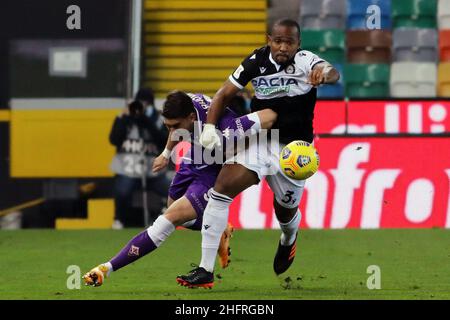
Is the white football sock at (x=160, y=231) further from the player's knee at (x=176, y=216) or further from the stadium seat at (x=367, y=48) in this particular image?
the stadium seat at (x=367, y=48)

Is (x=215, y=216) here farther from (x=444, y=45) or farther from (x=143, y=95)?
(x=444, y=45)

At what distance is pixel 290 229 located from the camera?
32.8 ft

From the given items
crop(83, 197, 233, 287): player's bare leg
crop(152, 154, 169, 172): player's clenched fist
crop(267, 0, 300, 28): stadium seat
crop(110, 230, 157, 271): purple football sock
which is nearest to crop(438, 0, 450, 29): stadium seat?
crop(267, 0, 300, 28): stadium seat

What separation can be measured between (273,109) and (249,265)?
2.24m

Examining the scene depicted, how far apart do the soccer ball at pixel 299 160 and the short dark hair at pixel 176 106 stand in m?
0.75

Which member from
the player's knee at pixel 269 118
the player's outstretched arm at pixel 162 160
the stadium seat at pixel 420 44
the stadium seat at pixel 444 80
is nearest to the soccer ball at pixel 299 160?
the player's knee at pixel 269 118

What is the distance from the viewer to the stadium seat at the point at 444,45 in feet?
57.2

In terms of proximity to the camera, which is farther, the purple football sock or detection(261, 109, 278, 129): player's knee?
detection(261, 109, 278, 129): player's knee

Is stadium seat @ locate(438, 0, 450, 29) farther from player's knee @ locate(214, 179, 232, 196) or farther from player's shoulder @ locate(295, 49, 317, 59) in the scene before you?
player's knee @ locate(214, 179, 232, 196)

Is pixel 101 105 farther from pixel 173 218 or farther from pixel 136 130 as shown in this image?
pixel 173 218

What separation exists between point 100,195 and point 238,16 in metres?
3.16

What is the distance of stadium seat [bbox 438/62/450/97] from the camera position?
17125 millimetres
